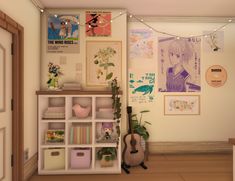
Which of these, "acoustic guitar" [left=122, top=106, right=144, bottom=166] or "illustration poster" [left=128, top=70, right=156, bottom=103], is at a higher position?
"illustration poster" [left=128, top=70, right=156, bottom=103]

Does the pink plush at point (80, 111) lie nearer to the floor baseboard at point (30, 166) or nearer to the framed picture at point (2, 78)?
the floor baseboard at point (30, 166)

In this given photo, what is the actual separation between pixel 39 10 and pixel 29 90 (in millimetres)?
1288

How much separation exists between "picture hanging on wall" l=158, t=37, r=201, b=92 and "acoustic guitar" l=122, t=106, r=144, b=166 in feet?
3.57

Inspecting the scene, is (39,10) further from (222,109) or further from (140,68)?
(222,109)

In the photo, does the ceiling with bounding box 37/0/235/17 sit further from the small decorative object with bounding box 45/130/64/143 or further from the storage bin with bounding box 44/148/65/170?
the storage bin with bounding box 44/148/65/170

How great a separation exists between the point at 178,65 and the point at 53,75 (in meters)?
2.09

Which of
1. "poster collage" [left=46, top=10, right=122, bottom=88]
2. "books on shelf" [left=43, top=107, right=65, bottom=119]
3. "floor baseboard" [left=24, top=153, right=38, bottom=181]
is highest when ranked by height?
"poster collage" [left=46, top=10, right=122, bottom=88]

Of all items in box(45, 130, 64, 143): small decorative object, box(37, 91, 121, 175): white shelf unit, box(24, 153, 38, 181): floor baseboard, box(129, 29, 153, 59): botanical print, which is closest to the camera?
box(24, 153, 38, 181): floor baseboard

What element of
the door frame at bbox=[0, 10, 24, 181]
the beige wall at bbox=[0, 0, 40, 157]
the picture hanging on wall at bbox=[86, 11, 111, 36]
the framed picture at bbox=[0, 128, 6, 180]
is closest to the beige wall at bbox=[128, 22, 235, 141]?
the picture hanging on wall at bbox=[86, 11, 111, 36]

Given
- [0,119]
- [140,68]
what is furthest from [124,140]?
[0,119]

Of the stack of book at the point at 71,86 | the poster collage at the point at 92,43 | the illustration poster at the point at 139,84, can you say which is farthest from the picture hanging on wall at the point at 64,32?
the illustration poster at the point at 139,84

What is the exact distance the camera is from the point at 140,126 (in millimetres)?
4008

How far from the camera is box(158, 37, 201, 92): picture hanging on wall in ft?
13.9

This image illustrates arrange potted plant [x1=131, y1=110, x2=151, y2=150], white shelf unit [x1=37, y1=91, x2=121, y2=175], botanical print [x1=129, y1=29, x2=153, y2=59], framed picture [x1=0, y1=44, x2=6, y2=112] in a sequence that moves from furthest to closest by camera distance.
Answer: botanical print [x1=129, y1=29, x2=153, y2=59], potted plant [x1=131, y1=110, x2=151, y2=150], white shelf unit [x1=37, y1=91, x2=121, y2=175], framed picture [x1=0, y1=44, x2=6, y2=112]
